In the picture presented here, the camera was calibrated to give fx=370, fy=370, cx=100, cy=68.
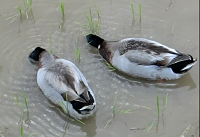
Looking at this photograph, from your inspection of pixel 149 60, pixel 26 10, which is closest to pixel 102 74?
pixel 149 60

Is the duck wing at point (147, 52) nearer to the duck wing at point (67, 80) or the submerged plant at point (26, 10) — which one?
the duck wing at point (67, 80)

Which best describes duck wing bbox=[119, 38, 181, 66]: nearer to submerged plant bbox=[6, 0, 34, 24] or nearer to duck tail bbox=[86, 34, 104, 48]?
duck tail bbox=[86, 34, 104, 48]

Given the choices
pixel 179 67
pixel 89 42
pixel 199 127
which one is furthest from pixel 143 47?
pixel 199 127

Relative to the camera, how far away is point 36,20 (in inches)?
270

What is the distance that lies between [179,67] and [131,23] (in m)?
1.52

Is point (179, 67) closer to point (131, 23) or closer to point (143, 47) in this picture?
point (143, 47)

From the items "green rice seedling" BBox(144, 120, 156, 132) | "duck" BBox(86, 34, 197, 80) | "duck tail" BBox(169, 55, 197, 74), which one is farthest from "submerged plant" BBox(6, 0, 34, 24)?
"green rice seedling" BBox(144, 120, 156, 132)

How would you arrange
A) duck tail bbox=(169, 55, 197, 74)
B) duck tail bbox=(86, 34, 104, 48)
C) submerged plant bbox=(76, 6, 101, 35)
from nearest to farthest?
duck tail bbox=(169, 55, 197, 74) < duck tail bbox=(86, 34, 104, 48) < submerged plant bbox=(76, 6, 101, 35)

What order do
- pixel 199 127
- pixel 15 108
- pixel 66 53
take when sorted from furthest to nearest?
pixel 66 53
pixel 15 108
pixel 199 127

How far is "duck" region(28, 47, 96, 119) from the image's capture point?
503cm

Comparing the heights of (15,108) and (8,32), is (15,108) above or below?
below

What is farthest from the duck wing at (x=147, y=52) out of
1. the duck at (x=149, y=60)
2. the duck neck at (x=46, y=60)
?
the duck neck at (x=46, y=60)

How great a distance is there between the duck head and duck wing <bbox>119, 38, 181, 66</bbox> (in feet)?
4.45

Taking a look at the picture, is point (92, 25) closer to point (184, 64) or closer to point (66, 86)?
point (66, 86)
